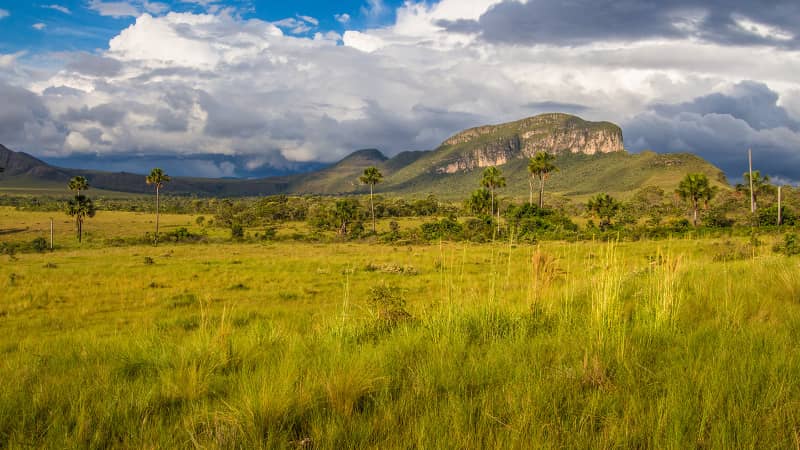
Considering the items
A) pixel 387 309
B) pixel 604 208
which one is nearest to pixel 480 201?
pixel 604 208

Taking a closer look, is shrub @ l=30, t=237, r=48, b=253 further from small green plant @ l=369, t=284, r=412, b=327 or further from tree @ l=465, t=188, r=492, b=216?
small green plant @ l=369, t=284, r=412, b=327

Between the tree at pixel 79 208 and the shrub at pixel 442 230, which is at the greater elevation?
the tree at pixel 79 208

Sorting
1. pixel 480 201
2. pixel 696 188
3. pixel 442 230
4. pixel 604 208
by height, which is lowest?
pixel 442 230

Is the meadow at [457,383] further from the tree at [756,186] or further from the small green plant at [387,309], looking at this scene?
the tree at [756,186]

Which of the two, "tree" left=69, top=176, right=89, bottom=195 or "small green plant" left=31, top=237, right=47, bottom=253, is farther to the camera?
"tree" left=69, top=176, right=89, bottom=195

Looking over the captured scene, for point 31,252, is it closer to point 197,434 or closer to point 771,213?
point 197,434

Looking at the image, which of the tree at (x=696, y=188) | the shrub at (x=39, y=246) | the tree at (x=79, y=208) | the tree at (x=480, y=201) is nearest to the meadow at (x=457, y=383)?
the shrub at (x=39, y=246)

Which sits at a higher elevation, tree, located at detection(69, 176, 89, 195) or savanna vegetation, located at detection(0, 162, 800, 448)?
tree, located at detection(69, 176, 89, 195)

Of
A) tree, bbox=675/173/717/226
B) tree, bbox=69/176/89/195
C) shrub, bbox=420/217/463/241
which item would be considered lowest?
shrub, bbox=420/217/463/241

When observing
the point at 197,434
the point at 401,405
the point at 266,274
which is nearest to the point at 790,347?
the point at 401,405

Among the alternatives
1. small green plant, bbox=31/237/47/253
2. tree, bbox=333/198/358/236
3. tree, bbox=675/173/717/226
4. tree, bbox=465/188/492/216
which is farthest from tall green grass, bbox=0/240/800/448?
tree, bbox=333/198/358/236

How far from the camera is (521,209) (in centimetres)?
7319

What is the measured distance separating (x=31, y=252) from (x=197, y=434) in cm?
6630

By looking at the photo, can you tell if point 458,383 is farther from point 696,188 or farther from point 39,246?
point 696,188
